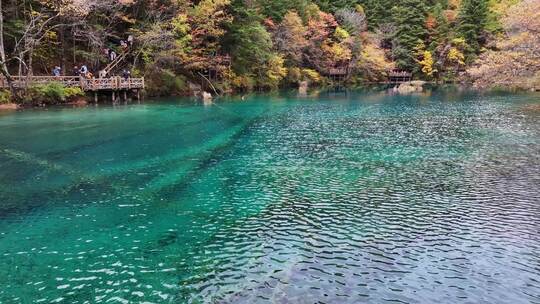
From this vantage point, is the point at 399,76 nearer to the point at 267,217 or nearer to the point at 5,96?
the point at 5,96

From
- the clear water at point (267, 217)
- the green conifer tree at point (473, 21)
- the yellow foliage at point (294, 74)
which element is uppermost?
the green conifer tree at point (473, 21)

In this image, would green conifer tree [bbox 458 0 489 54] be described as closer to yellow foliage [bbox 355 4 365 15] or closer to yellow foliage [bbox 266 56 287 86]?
yellow foliage [bbox 355 4 365 15]

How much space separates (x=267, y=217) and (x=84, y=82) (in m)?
30.7

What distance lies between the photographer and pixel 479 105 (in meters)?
42.0

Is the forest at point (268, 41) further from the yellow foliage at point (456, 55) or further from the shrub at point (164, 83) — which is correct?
the yellow foliage at point (456, 55)

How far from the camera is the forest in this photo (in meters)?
36.0

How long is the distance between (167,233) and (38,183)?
6843mm

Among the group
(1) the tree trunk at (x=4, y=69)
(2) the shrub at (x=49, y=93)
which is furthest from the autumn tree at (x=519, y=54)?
(1) the tree trunk at (x=4, y=69)

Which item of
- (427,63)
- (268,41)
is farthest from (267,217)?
(427,63)

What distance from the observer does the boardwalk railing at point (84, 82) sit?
1339 inches

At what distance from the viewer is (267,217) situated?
12555mm

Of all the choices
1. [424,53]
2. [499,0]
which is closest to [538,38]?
[424,53]

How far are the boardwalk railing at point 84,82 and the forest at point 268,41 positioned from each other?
2.46ft

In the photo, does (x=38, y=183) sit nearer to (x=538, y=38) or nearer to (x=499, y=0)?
(x=538, y=38)
